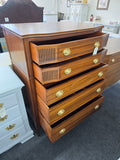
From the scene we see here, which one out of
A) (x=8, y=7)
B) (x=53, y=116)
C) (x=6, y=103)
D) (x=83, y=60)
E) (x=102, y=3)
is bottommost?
(x=53, y=116)

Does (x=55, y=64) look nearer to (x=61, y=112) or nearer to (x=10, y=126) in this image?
(x=61, y=112)

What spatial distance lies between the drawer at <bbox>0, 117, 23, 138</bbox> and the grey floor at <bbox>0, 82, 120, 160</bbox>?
10.1 inches

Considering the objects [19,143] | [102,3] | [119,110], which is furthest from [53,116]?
[102,3]

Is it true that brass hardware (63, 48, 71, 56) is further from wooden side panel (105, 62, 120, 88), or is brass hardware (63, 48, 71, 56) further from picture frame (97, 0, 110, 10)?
picture frame (97, 0, 110, 10)

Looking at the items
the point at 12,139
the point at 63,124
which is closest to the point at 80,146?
the point at 63,124

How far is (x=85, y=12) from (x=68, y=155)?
456 cm

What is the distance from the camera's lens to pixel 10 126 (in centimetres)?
83

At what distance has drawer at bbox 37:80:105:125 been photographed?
0.73 m

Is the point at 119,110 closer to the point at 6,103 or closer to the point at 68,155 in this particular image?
the point at 68,155

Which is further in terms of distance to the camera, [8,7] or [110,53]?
[8,7]

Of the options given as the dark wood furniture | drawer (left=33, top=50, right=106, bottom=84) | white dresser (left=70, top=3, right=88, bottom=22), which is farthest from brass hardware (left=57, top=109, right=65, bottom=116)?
white dresser (left=70, top=3, right=88, bottom=22)

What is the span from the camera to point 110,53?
45.0 inches

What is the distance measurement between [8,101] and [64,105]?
0.40 metres

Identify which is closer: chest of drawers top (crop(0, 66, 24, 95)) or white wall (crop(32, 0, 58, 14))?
chest of drawers top (crop(0, 66, 24, 95))
